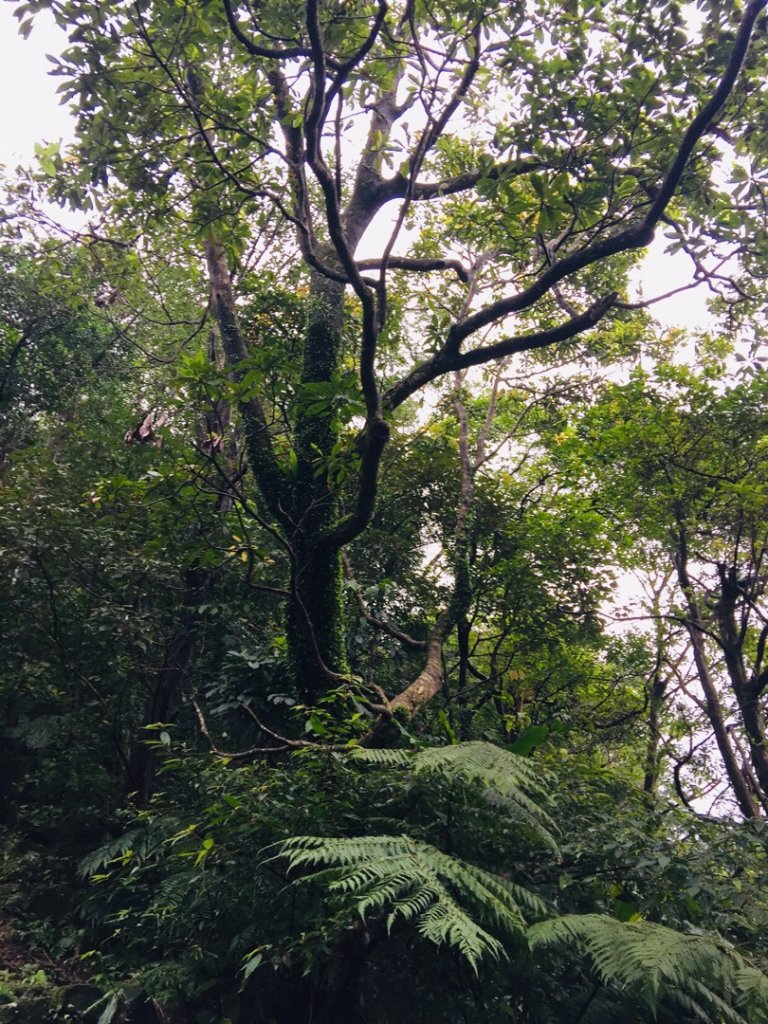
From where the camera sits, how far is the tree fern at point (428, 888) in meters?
2.01

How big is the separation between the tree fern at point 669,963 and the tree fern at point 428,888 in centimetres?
17

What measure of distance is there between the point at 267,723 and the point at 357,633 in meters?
1.33

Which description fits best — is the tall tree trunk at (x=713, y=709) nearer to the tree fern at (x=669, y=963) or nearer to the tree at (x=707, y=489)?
the tree at (x=707, y=489)

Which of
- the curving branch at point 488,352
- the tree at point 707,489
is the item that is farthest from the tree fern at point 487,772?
the tree at point 707,489

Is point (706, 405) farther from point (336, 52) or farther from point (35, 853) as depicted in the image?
point (35, 853)

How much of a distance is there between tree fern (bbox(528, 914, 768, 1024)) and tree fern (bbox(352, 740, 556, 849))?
10.8 inches

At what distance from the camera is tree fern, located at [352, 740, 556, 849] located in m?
2.47

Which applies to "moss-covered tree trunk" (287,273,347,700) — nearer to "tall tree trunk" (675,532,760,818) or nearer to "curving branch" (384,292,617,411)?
"curving branch" (384,292,617,411)

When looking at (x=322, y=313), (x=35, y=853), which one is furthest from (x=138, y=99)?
(x=35, y=853)

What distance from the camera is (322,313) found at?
226 inches

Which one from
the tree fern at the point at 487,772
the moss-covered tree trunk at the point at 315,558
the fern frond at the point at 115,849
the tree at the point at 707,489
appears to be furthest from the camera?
the tree at the point at 707,489

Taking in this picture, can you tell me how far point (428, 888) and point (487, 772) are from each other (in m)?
0.46

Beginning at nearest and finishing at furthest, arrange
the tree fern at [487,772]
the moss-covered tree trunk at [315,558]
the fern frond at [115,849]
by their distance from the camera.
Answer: the tree fern at [487,772] < the fern frond at [115,849] < the moss-covered tree trunk at [315,558]

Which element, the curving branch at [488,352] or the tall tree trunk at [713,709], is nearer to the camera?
the curving branch at [488,352]
